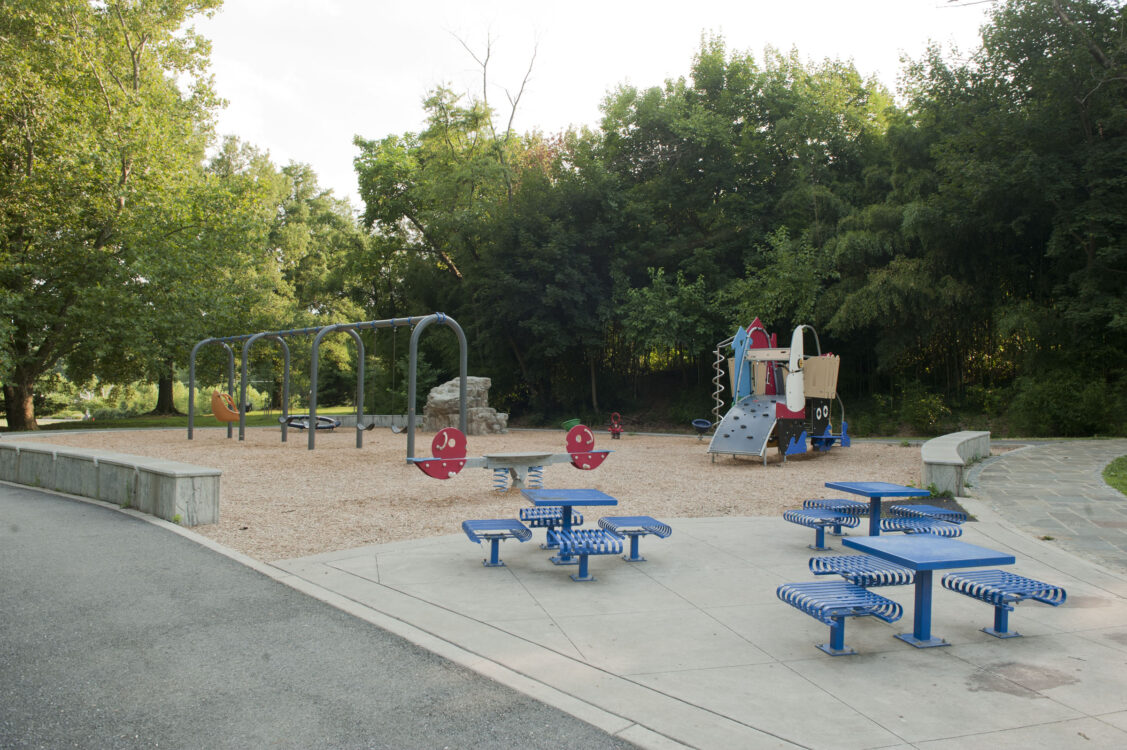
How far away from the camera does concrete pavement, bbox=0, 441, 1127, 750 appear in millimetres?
2727

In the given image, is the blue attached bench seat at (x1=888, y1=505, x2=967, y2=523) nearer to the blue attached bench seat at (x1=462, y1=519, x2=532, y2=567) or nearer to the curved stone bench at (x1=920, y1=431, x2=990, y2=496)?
the curved stone bench at (x1=920, y1=431, x2=990, y2=496)

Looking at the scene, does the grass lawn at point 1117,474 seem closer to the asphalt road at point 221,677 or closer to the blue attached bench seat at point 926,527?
the blue attached bench seat at point 926,527

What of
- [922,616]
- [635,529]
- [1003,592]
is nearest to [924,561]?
[922,616]

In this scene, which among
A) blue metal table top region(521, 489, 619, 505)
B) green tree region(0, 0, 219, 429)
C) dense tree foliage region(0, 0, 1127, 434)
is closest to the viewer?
blue metal table top region(521, 489, 619, 505)

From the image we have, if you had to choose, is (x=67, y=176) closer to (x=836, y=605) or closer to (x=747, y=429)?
(x=747, y=429)

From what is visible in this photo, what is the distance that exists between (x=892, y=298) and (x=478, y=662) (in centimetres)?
1706

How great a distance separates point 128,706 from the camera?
293 cm

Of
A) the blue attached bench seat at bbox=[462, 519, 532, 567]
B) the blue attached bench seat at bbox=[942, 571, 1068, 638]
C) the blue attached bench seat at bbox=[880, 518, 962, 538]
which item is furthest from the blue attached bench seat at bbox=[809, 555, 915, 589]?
the blue attached bench seat at bbox=[462, 519, 532, 567]

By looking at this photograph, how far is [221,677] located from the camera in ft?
10.6

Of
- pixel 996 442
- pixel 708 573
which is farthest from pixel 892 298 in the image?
pixel 708 573

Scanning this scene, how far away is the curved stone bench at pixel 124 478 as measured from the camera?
6.77m

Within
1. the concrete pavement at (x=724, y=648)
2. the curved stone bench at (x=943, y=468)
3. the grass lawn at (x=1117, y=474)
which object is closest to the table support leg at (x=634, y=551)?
the concrete pavement at (x=724, y=648)

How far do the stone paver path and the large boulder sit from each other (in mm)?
12515

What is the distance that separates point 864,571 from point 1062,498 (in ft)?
17.4
